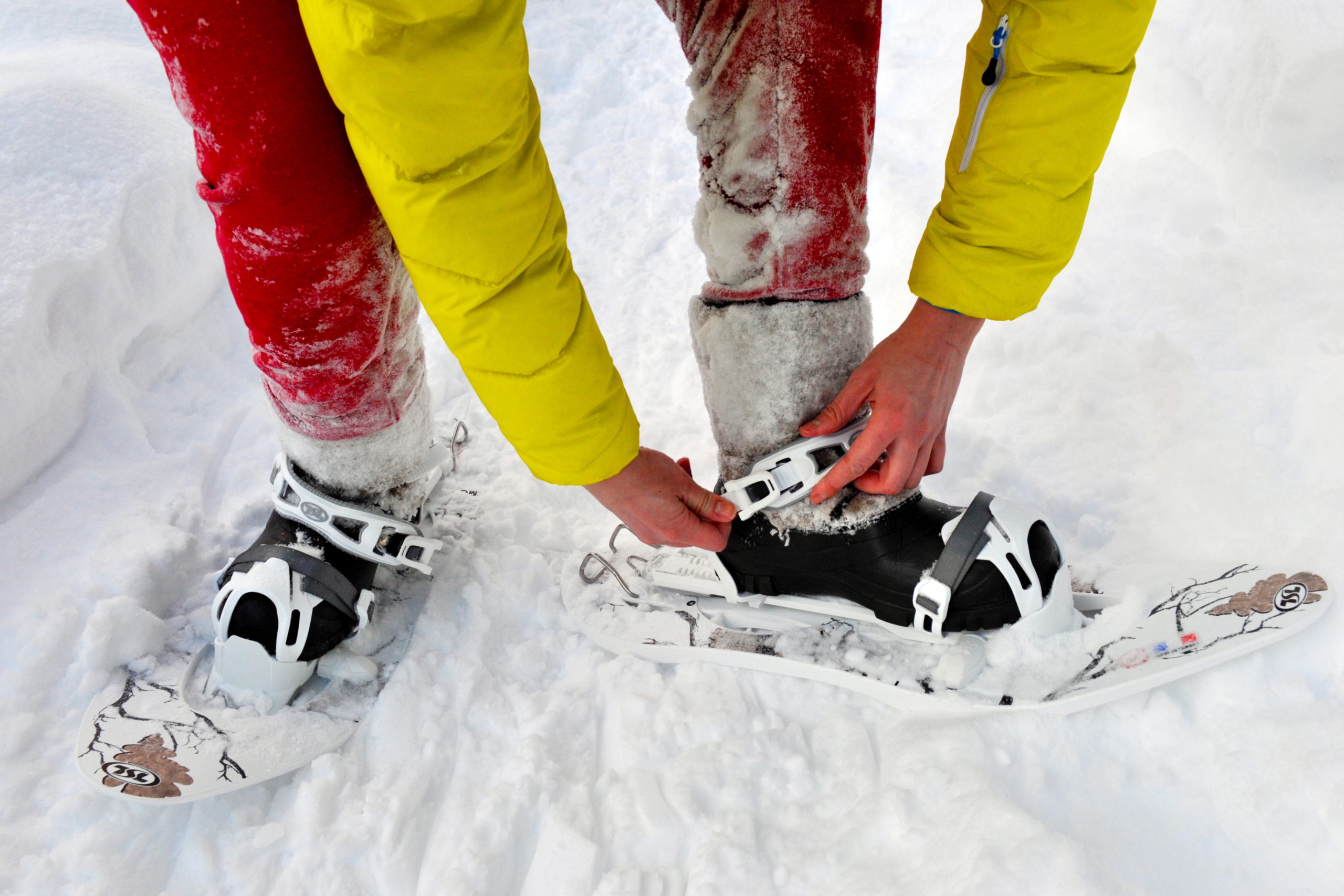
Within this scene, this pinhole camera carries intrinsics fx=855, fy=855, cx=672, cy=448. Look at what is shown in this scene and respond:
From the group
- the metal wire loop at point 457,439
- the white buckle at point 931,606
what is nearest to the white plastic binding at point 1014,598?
the white buckle at point 931,606

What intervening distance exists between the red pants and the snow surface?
38cm

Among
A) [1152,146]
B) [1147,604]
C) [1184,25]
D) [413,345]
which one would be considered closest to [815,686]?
[1147,604]

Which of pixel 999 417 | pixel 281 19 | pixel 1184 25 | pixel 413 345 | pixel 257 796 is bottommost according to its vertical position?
pixel 257 796

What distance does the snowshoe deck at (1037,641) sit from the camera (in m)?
0.89

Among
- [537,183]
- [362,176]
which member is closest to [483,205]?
[537,183]

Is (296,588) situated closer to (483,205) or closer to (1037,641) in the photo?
(483,205)

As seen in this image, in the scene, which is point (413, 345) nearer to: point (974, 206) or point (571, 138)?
point (974, 206)

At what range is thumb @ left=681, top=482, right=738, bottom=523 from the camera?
97 centimetres

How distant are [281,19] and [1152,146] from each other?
5.01 ft

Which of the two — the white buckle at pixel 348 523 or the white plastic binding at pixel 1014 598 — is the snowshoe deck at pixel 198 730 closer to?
the white buckle at pixel 348 523

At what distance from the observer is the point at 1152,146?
5.28 ft

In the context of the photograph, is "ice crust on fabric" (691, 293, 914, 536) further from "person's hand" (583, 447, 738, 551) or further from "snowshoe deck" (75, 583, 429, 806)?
"snowshoe deck" (75, 583, 429, 806)

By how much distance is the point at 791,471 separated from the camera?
962 millimetres

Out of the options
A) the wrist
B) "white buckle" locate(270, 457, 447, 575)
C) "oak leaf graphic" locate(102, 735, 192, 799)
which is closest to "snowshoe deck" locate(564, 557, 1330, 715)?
"white buckle" locate(270, 457, 447, 575)
